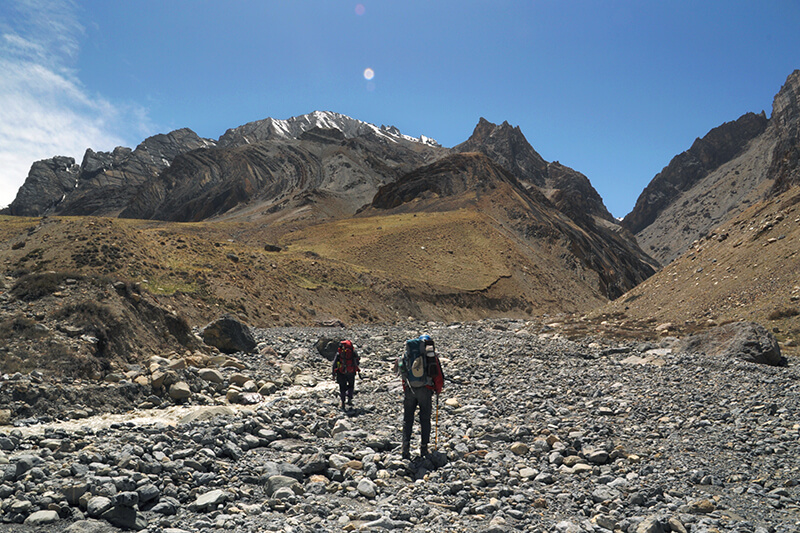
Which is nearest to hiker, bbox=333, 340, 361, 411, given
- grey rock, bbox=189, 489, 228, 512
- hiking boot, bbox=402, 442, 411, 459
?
hiking boot, bbox=402, 442, 411, 459

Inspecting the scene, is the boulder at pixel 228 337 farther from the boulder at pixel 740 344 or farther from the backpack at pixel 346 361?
the boulder at pixel 740 344

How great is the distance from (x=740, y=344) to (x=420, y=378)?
15857 millimetres

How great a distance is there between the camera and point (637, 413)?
1231 cm

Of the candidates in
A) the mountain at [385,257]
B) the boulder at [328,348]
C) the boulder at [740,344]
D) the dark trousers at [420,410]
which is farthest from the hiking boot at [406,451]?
the mountain at [385,257]

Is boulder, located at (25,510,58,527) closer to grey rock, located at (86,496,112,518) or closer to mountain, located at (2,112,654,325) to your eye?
grey rock, located at (86,496,112,518)

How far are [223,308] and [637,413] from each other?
30.3 m

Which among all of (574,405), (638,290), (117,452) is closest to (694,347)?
(574,405)

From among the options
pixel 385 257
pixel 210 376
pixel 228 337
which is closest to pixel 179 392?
pixel 210 376

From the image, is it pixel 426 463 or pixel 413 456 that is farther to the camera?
pixel 413 456

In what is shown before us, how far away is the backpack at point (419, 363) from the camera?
10.8 meters

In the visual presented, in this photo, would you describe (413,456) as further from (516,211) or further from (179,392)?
(516,211)

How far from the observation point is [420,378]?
35.2 ft

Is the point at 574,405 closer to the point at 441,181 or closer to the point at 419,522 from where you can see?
the point at 419,522

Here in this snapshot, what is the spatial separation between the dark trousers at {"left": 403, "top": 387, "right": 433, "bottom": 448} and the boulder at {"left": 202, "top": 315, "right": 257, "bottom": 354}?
15.5 metres
